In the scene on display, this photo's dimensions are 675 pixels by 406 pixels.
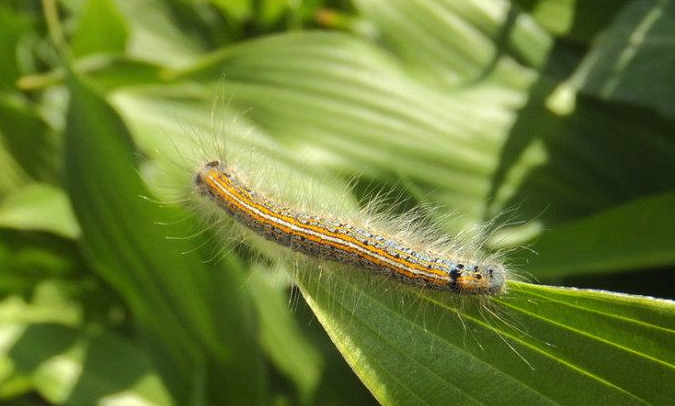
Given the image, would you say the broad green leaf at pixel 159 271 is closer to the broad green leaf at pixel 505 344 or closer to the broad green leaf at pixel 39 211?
the broad green leaf at pixel 39 211

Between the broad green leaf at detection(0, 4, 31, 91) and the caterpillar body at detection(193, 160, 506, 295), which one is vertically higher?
the broad green leaf at detection(0, 4, 31, 91)

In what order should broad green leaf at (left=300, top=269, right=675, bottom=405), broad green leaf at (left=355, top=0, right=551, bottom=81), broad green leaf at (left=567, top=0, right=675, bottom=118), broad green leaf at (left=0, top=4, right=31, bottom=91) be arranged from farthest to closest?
broad green leaf at (left=0, top=4, right=31, bottom=91)
broad green leaf at (left=355, top=0, right=551, bottom=81)
broad green leaf at (left=567, top=0, right=675, bottom=118)
broad green leaf at (left=300, top=269, right=675, bottom=405)

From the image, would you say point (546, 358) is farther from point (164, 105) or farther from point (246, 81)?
point (164, 105)

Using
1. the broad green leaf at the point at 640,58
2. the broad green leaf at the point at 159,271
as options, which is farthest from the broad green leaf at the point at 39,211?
the broad green leaf at the point at 640,58

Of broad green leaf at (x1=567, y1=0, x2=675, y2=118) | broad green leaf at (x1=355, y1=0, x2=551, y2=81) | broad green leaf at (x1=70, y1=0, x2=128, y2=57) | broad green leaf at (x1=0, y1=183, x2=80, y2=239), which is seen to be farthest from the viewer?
broad green leaf at (x1=0, y1=183, x2=80, y2=239)

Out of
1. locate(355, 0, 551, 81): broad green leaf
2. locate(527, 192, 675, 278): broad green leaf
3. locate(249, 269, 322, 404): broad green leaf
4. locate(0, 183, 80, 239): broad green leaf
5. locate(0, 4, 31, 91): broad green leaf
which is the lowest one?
locate(249, 269, 322, 404): broad green leaf

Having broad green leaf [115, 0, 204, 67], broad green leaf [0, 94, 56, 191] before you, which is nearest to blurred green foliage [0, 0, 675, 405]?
broad green leaf [115, 0, 204, 67]

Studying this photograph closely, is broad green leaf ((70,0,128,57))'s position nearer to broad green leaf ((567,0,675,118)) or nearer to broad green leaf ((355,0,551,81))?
broad green leaf ((355,0,551,81))
